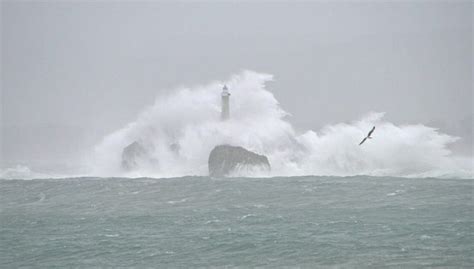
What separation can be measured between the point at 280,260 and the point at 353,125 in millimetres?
Result: 59744

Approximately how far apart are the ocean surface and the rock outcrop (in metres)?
9.67

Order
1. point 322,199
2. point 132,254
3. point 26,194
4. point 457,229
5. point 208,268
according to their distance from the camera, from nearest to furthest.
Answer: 1. point 208,268
2. point 132,254
3. point 457,229
4. point 322,199
5. point 26,194

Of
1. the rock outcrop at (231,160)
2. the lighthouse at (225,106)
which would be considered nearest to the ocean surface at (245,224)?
the rock outcrop at (231,160)

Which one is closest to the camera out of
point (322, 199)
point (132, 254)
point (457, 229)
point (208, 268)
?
point (208, 268)

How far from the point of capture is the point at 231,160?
81625mm

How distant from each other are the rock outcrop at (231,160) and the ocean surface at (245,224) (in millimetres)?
9666

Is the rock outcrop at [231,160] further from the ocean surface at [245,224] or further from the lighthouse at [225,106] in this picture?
the lighthouse at [225,106]

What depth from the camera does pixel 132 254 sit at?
134ft

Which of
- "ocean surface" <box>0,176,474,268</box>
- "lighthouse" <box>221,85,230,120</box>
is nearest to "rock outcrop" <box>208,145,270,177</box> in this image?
"ocean surface" <box>0,176,474,268</box>

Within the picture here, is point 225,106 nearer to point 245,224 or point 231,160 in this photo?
point 231,160

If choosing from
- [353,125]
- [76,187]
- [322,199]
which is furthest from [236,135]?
[322,199]

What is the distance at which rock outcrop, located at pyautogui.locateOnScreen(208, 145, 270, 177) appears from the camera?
81062 millimetres

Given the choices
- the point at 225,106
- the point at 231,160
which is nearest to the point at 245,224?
the point at 231,160

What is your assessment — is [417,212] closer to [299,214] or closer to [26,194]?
[299,214]
